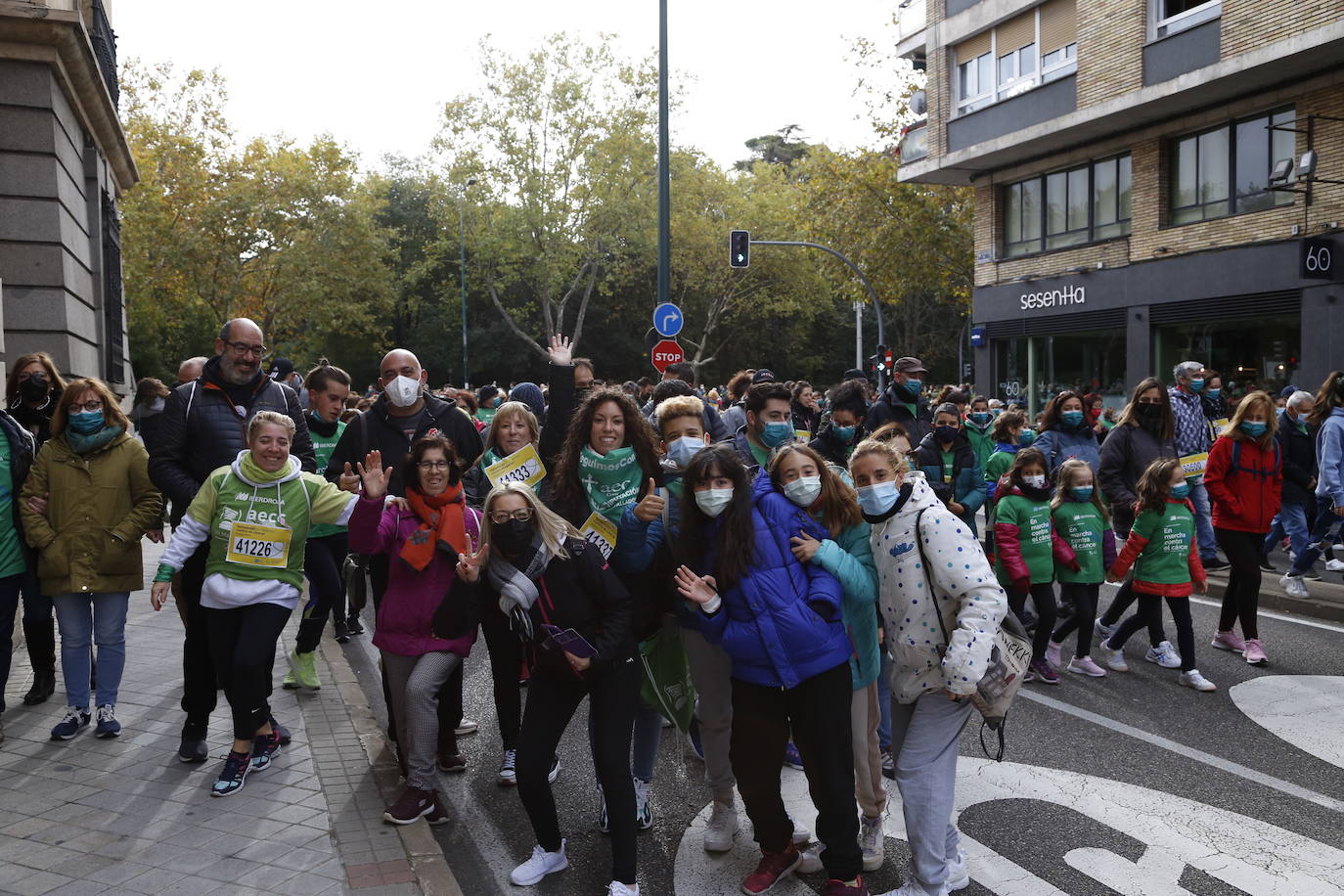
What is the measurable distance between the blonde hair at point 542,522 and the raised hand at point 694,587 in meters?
0.49

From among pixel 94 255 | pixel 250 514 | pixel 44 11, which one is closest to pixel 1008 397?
pixel 94 255

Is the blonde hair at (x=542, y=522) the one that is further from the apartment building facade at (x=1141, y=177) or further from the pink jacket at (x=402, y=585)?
Result: the apartment building facade at (x=1141, y=177)

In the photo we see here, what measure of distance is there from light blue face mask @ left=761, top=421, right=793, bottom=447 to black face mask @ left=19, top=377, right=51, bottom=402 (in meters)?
4.07

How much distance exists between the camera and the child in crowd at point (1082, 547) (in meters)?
7.00

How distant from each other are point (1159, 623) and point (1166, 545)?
57cm

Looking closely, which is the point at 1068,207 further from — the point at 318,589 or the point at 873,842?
the point at 873,842

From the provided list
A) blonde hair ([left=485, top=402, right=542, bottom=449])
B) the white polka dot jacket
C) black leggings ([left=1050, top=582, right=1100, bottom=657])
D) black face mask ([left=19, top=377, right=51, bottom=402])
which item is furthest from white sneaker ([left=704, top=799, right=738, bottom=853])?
black face mask ([left=19, top=377, right=51, bottom=402])

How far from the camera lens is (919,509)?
3988 millimetres

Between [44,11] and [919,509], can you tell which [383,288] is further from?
[919,509]

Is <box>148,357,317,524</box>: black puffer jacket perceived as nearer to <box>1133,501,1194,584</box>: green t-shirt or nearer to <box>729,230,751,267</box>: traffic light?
<box>1133,501,1194,584</box>: green t-shirt

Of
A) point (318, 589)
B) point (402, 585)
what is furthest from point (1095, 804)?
point (318, 589)

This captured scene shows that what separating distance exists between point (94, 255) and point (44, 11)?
366 cm

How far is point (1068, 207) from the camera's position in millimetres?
23922

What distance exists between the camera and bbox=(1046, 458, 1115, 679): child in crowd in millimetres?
6996
